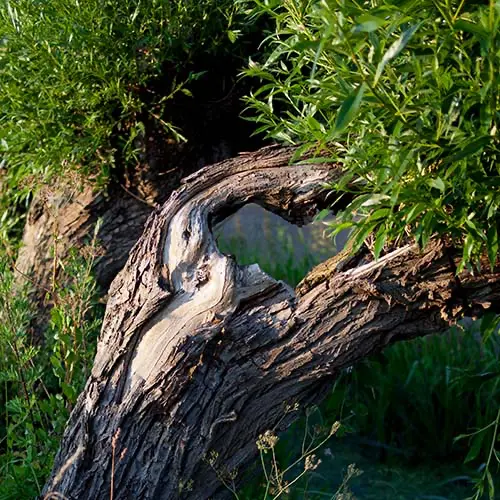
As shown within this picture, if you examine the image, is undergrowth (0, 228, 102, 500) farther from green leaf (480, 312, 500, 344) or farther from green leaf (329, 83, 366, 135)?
green leaf (329, 83, 366, 135)

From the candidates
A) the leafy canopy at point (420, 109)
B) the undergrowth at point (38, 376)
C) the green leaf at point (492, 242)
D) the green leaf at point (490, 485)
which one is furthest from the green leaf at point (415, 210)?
the undergrowth at point (38, 376)

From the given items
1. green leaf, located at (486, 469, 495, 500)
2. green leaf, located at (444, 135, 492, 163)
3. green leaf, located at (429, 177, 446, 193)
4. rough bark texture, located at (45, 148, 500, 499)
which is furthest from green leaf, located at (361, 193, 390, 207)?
green leaf, located at (486, 469, 495, 500)

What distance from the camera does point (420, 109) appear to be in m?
1.94

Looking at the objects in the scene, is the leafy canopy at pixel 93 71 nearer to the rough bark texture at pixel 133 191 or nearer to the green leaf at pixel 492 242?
the rough bark texture at pixel 133 191

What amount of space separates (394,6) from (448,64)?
412 mm

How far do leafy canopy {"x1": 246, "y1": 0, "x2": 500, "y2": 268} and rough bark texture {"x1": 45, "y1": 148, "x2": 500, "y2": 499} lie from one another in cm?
32

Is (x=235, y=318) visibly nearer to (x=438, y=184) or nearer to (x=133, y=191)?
(x=438, y=184)

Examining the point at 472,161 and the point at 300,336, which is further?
the point at 300,336

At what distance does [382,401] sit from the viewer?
3.83 m

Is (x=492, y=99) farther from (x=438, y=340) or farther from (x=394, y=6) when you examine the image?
(x=438, y=340)

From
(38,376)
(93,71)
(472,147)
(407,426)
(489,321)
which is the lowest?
(407,426)

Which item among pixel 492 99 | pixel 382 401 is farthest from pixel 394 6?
pixel 382 401

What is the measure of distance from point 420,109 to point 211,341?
941mm

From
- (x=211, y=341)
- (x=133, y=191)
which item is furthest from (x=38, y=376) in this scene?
(x=133, y=191)
